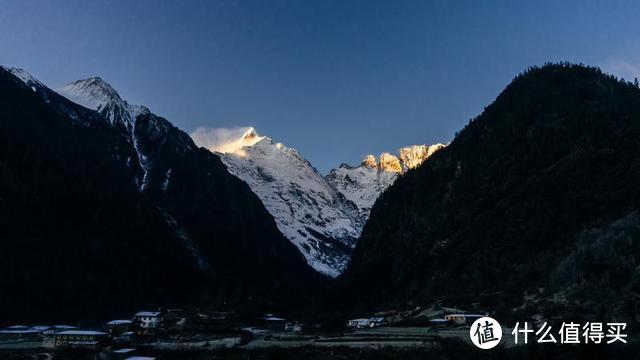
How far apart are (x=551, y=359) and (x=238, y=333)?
66.5m

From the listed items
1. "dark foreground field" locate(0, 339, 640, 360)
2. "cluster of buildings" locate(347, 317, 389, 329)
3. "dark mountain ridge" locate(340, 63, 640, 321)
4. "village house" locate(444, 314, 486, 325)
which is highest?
"dark mountain ridge" locate(340, 63, 640, 321)

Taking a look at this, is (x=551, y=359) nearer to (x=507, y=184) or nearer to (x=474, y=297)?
(x=474, y=297)

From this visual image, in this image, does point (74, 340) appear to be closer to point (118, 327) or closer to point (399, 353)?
point (118, 327)

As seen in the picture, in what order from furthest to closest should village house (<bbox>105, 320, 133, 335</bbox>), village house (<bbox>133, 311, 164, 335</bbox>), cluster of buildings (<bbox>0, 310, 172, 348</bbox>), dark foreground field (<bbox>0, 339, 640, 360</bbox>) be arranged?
village house (<bbox>133, 311, 164, 335</bbox>) → village house (<bbox>105, 320, 133, 335</bbox>) → cluster of buildings (<bbox>0, 310, 172, 348</bbox>) → dark foreground field (<bbox>0, 339, 640, 360</bbox>)

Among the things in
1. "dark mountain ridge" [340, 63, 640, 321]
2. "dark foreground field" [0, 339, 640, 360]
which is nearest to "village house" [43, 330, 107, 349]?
"dark foreground field" [0, 339, 640, 360]

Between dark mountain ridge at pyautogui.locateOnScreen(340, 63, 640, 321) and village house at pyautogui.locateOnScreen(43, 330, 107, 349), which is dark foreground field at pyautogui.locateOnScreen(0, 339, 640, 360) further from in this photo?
dark mountain ridge at pyautogui.locateOnScreen(340, 63, 640, 321)

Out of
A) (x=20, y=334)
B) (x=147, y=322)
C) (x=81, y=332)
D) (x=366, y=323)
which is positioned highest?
(x=366, y=323)

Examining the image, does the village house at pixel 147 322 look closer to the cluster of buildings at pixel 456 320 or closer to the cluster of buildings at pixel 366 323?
the cluster of buildings at pixel 366 323

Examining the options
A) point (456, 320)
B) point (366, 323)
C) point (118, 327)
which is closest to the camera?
point (456, 320)

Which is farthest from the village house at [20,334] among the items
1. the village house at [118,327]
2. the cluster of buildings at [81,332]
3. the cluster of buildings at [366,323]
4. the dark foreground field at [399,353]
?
the cluster of buildings at [366,323]

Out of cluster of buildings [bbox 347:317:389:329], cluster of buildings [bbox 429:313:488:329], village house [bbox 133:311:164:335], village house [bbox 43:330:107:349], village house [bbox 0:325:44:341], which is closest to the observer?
village house [bbox 43:330:107:349]

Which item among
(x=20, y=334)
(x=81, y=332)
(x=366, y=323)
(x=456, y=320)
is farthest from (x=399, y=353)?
(x=20, y=334)

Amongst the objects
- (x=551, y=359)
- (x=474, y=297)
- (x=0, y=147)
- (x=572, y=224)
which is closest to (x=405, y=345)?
(x=551, y=359)

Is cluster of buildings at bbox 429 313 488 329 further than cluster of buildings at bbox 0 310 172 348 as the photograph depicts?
Yes
